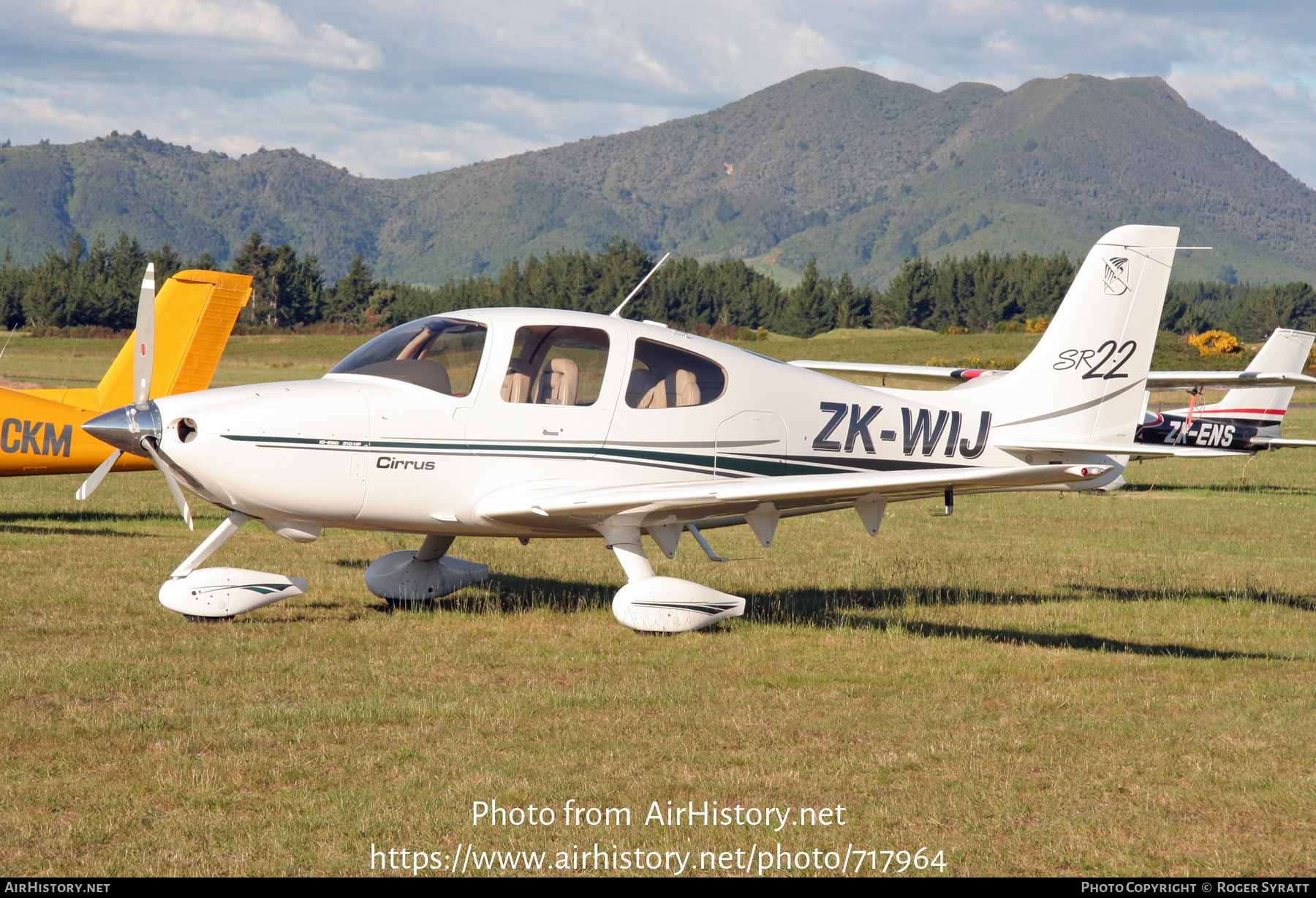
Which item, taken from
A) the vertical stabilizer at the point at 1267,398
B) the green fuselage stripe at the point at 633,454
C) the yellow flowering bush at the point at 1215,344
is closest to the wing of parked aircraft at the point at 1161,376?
the green fuselage stripe at the point at 633,454

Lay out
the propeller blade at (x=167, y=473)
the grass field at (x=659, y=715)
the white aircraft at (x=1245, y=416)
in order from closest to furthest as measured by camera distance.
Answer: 1. the grass field at (x=659, y=715)
2. the propeller blade at (x=167, y=473)
3. the white aircraft at (x=1245, y=416)

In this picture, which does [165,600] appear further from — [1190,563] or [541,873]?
[1190,563]

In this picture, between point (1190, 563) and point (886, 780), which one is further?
point (1190, 563)

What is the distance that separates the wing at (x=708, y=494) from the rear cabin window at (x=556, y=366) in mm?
655

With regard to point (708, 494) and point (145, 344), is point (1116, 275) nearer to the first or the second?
point (708, 494)

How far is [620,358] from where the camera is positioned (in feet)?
27.9

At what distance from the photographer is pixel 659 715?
248 inches

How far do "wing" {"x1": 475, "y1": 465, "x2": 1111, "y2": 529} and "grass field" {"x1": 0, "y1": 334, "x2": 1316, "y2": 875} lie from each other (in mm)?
910

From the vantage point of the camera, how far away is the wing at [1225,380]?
12312 mm

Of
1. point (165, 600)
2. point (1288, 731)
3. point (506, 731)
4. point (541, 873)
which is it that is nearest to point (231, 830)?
point (541, 873)

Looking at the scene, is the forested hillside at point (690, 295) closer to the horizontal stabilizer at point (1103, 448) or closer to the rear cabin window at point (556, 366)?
the horizontal stabilizer at point (1103, 448)

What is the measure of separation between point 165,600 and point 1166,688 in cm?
686

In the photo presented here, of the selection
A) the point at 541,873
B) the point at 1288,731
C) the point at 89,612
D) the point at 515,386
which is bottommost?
the point at 89,612

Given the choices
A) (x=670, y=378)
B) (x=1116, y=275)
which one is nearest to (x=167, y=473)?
(x=670, y=378)
